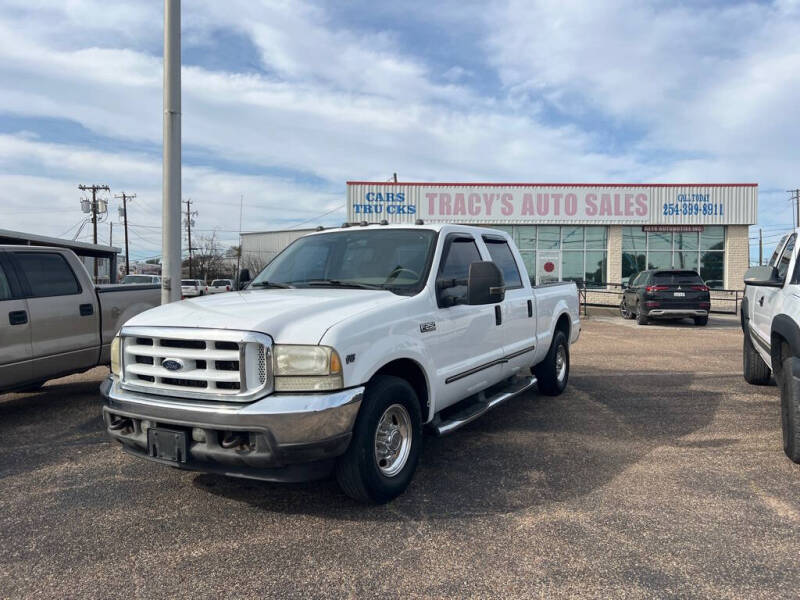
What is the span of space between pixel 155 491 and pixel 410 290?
226 cm

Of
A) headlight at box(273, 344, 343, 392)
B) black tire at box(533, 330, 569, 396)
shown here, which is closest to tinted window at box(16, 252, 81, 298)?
Answer: headlight at box(273, 344, 343, 392)

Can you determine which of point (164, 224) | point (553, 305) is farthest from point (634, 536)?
point (164, 224)

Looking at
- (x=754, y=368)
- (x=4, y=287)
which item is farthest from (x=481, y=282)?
(x=754, y=368)

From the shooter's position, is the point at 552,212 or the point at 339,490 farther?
the point at 552,212

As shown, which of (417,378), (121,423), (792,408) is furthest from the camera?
(792,408)

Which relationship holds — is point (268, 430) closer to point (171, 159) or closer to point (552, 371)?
point (552, 371)

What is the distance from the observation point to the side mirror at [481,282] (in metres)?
4.26

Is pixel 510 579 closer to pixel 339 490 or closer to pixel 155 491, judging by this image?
pixel 339 490

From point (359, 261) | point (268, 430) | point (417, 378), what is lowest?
point (268, 430)

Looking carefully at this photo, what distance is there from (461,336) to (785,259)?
A: 3601 mm

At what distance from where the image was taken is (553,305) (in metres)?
6.83

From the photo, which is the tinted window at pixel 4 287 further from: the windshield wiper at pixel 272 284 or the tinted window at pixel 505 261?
the tinted window at pixel 505 261

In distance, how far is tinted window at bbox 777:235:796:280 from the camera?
17.8ft

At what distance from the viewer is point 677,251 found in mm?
29156
